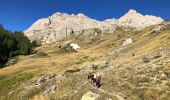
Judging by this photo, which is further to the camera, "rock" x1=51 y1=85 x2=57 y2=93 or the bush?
the bush

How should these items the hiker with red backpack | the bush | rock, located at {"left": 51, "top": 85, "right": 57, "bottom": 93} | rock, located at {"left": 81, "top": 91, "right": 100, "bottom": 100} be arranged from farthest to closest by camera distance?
the bush → rock, located at {"left": 51, "top": 85, "right": 57, "bottom": 93} → the hiker with red backpack → rock, located at {"left": 81, "top": 91, "right": 100, "bottom": 100}

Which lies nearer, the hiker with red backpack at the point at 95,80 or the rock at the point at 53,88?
the hiker with red backpack at the point at 95,80

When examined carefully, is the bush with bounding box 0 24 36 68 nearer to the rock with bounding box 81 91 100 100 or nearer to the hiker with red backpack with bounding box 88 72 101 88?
the hiker with red backpack with bounding box 88 72 101 88

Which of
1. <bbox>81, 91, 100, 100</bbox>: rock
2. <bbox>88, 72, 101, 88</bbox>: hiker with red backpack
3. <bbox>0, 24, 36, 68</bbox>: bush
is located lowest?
<bbox>81, 91, 100, 100</bbox>: rock

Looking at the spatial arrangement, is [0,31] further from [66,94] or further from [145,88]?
[145,88]

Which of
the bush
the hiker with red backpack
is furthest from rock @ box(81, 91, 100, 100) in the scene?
the bush

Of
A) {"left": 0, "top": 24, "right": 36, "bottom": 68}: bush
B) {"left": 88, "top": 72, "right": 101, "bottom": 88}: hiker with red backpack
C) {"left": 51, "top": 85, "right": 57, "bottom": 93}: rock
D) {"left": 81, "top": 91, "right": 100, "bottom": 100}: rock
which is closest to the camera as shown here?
{"left": 81, "top": 91, "right": 100, "bottom": 100}: rock

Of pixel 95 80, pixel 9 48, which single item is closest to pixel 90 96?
pixel 95 80

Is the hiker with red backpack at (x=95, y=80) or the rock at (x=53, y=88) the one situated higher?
the hiker with red backpack at (x=95, y=80)

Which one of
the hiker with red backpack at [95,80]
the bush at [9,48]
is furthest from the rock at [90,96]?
the bush at [9,48]

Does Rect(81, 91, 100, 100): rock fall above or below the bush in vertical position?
below

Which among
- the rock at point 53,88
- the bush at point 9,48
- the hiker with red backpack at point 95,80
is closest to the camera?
the hiker with red backpack at point 95,80

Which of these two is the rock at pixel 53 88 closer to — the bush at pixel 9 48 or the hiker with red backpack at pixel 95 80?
the hiker with red backpack at pixel 95 80

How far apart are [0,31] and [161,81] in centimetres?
10274
